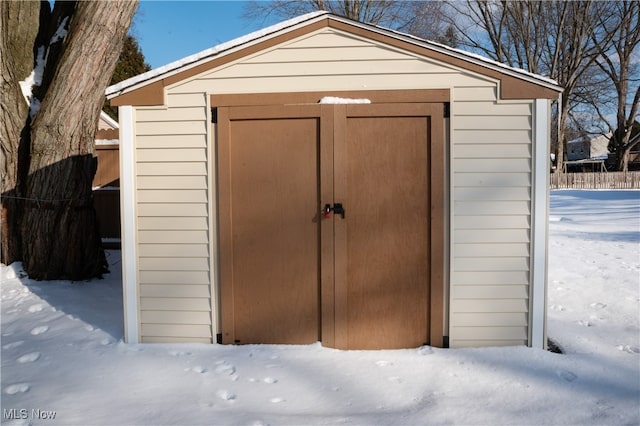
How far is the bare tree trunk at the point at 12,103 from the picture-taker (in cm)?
548

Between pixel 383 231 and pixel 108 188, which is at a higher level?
pixel 108 188

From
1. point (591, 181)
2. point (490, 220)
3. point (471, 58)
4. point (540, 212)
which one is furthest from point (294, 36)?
point (591, 181)

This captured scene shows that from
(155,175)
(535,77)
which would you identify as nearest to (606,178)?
(535,77)

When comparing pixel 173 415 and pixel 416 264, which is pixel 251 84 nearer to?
pixel 416 264

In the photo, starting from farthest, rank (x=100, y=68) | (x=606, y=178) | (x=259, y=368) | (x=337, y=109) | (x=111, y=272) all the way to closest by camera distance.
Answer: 1. (x=606, y=178)
2. (x=111, y=272)
3. (x=100, y=68)
4. (x=337, y=109)
5. (x=259, y=368)

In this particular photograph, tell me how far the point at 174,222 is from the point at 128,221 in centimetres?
38

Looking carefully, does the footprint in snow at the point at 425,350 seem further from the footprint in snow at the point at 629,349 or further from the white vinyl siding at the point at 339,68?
the white vinyl siding at the point at 339,68

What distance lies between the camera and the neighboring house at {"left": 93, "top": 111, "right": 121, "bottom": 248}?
7852 mm

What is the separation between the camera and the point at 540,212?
3539 millimetres

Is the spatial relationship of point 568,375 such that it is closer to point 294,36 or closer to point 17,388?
point 294,36

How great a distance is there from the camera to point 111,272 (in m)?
6.17

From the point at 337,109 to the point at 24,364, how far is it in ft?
10.1

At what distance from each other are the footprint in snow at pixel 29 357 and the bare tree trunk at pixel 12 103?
2.82 meters

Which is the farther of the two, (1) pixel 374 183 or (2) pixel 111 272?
(2) pixel 111 272
